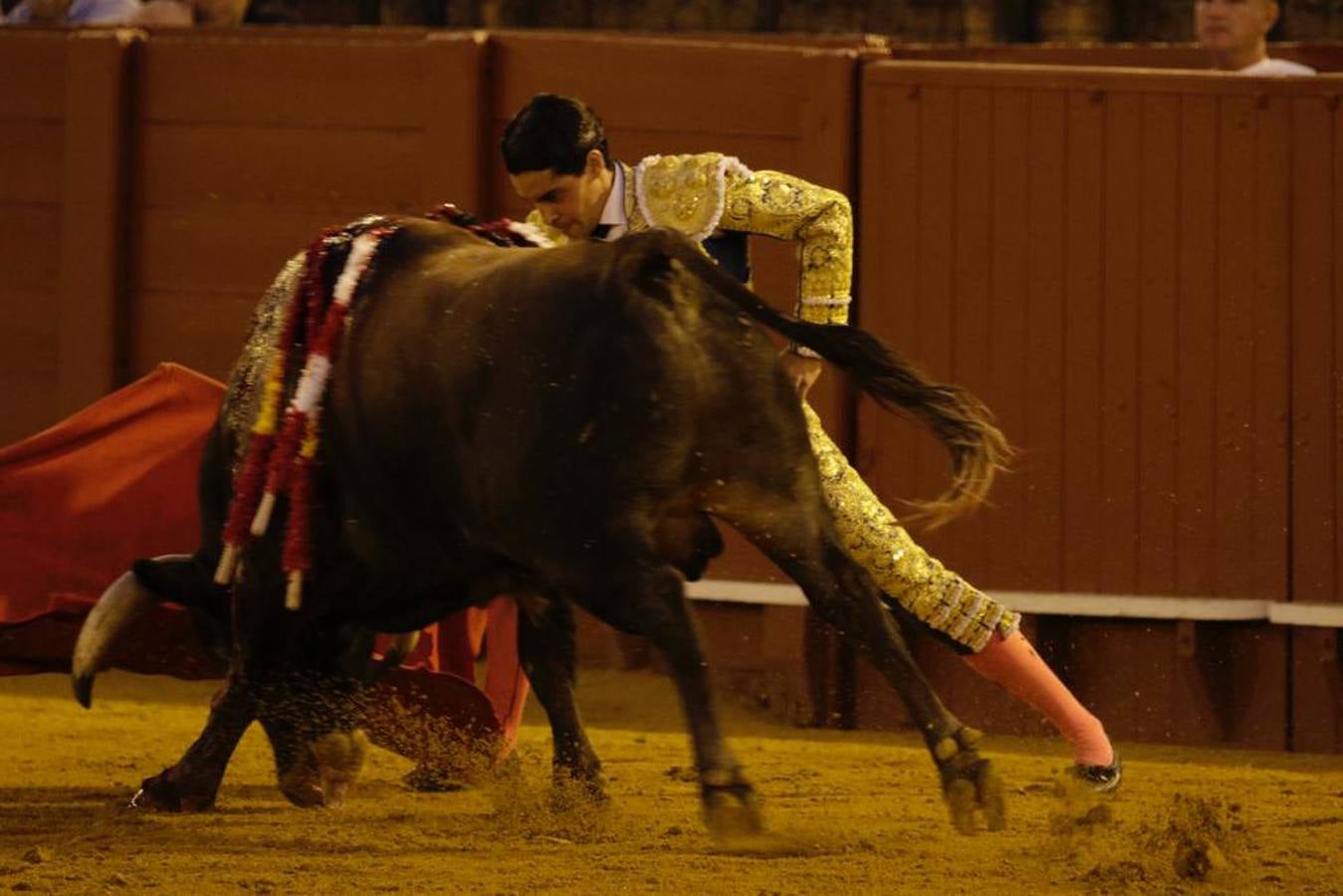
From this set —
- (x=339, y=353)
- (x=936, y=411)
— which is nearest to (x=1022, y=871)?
(x=936, y=411)

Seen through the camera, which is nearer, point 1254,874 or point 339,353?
point 1254,874

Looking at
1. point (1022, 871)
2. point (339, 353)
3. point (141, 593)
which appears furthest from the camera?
point (141, 593)

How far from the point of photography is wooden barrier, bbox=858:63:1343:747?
220 inches

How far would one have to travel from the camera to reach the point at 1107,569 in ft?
18.7

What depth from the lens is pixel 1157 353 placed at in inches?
223

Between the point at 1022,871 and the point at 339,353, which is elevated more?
the point at 339,353

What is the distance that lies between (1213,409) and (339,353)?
2146 millimetres

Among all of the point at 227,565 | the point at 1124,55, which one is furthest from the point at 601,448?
the point at 1124,55

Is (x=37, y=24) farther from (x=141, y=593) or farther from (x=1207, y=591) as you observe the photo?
(x=1207, y=591)

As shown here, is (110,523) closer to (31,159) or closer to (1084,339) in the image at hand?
(31,159)

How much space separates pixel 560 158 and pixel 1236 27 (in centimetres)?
259

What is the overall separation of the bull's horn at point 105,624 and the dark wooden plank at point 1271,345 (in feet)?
7.63

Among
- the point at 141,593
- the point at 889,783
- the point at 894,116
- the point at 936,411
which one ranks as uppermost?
the point at 894,116

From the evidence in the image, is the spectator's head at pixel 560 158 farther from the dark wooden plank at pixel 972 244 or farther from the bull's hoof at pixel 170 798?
the dark wooden plank at pixel 972 244
